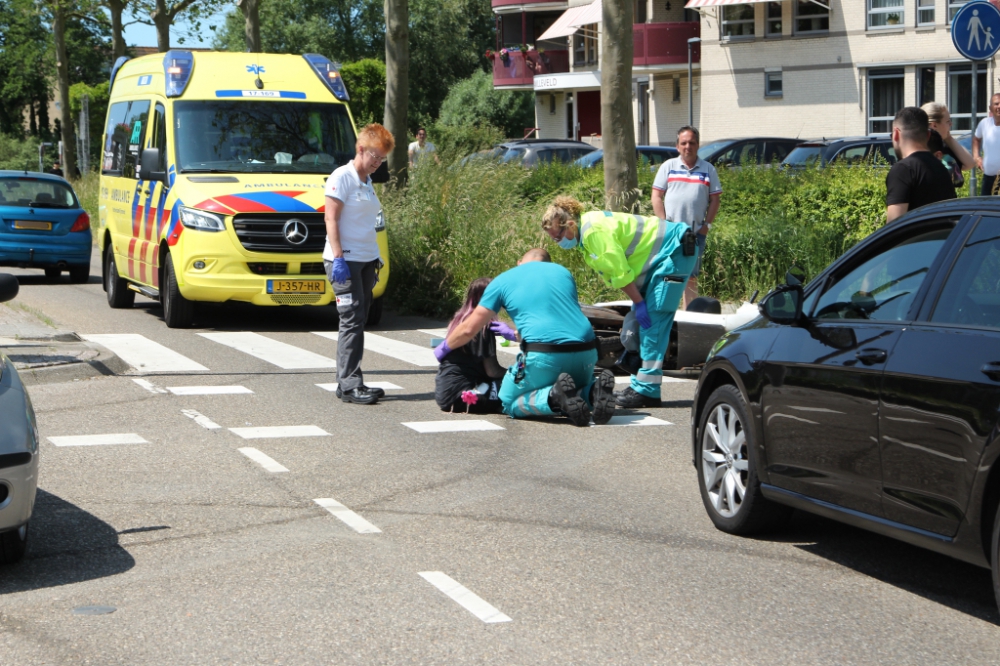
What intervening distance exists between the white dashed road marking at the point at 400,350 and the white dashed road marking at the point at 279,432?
3.16 metres

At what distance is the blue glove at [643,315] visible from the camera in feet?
31.2

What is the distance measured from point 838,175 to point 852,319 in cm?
1098

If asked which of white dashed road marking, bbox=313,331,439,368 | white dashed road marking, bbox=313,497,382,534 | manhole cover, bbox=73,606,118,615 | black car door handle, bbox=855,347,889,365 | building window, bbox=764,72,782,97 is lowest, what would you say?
white dashed road marking, bbox=313,497,382,534

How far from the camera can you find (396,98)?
1955 centimetres

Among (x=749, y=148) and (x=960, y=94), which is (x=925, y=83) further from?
(x=749, y=148)

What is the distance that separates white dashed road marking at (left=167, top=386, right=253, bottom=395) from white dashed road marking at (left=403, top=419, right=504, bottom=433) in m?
1.88

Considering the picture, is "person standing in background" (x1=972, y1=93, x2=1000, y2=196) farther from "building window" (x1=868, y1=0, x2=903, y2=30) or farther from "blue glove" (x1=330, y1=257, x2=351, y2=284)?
"building window" (x1=868, y1=0, x2=903, y2=30)

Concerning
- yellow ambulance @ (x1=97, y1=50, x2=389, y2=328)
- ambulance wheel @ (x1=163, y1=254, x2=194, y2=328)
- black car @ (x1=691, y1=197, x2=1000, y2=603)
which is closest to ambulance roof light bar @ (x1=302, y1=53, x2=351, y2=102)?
yellow ambulance @ (x1=97, y1=50, x2=389, y2=328)

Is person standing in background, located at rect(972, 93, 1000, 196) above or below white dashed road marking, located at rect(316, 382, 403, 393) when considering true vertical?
above

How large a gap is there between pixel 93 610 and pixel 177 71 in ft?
36.4

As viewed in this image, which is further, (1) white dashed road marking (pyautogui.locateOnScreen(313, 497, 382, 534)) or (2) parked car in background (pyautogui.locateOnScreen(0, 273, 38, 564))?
(1) white dashed road marking (pyautogui.locateOnScreen(313, 497, 382, 534))

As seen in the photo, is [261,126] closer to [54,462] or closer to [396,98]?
[396,98]

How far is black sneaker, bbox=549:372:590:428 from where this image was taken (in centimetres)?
Answer: 867

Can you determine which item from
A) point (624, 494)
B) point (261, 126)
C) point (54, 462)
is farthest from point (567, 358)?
point (261, 126)
